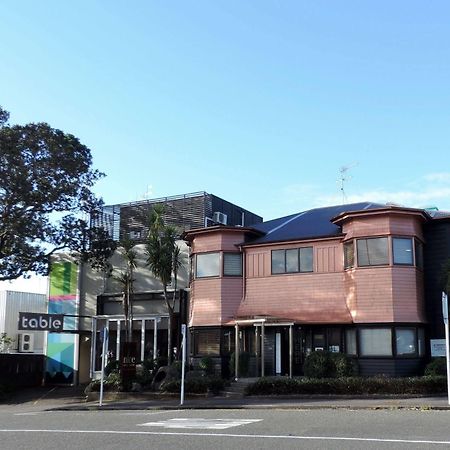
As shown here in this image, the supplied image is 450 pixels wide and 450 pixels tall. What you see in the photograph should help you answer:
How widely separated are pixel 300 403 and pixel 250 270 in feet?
30.4

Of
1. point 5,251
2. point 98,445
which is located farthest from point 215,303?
point 98,445

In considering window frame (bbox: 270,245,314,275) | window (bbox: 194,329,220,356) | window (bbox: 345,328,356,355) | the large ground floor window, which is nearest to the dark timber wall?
window (bbox: 345,328,356,355)

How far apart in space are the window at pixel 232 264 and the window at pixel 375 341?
6349mm

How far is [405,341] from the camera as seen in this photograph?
23172mm

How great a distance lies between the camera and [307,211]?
30812 millimetres

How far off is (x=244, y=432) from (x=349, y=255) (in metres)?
14.4

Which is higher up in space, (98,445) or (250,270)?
(250,270)

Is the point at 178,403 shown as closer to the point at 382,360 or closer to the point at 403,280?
the point at 382,360

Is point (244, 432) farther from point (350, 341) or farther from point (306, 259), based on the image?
point (306, 259)

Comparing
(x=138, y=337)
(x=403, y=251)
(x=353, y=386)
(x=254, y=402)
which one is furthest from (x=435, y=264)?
(x=138, y=337)

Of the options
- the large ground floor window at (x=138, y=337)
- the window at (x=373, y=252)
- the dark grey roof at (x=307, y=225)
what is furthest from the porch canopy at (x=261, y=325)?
the large ground floor window at (x=138, y=337)

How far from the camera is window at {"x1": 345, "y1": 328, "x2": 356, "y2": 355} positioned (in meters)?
24.0

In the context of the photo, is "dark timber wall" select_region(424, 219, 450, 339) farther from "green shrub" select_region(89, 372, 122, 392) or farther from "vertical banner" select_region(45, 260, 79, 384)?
"vertical banner" select_region(45, 260, 79, 384)

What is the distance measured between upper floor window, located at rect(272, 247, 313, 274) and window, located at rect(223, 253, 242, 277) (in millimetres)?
1701
